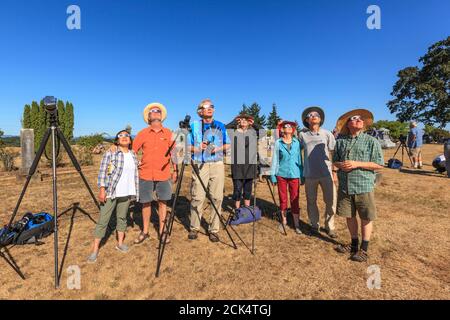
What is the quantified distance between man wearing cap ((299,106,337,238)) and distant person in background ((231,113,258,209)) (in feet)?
3.88

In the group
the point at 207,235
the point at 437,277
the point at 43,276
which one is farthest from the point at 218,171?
the point at 437,277

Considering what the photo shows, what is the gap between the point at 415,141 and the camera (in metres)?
12.1

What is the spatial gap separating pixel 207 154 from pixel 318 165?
2.06 meters

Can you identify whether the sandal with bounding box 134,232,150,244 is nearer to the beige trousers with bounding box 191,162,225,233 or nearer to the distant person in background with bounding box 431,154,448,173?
the beige trousers with bounding box 191,162,225,233

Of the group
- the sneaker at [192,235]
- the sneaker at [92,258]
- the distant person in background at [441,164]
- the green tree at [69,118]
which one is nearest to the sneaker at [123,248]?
the sneaker at [92,258]

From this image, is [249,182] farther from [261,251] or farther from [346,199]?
[346,199]

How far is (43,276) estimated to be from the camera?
331 cm

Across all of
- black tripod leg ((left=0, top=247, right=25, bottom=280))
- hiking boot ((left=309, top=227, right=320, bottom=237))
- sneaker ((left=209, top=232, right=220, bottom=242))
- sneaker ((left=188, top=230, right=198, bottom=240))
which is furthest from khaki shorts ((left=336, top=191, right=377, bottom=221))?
black tripod leg ((left=0, top=247, right=25, bottom=280))

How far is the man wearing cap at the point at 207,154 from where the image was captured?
4.33 m

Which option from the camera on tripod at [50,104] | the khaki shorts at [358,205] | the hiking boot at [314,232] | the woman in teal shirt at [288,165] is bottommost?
the hiking boot at [314,232]

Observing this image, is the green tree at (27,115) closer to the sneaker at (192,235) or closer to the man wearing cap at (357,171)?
the sneaker at (192,235)

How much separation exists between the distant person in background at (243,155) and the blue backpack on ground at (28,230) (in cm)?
388

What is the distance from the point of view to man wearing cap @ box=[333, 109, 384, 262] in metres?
3.58
